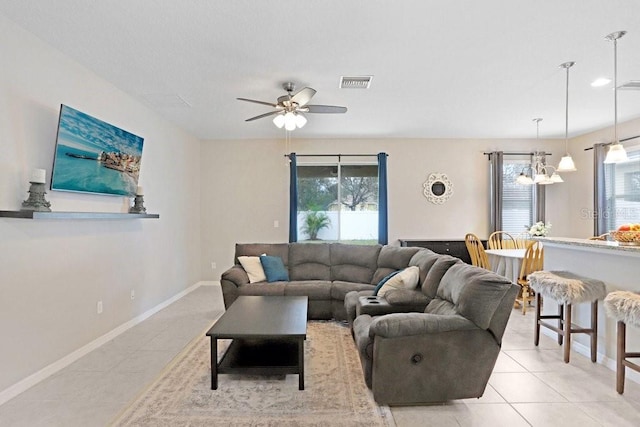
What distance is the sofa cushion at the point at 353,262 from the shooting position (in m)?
4.83

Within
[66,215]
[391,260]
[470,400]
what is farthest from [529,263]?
[66,215]

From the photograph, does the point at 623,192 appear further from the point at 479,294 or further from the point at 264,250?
the point at 264,250

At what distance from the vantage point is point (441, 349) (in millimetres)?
2418

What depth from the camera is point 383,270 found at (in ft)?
15.2

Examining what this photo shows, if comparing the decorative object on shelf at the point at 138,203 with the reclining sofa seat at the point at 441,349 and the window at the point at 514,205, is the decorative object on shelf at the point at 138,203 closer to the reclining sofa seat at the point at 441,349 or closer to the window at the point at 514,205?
the reclining sofa seat at the point at 441,349

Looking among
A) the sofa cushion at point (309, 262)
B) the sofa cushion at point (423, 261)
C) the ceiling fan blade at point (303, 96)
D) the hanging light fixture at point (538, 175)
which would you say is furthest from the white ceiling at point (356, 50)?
the sofa cushion at point (309, 262)

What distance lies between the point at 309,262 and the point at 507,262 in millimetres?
2788

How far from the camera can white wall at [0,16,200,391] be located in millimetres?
2682

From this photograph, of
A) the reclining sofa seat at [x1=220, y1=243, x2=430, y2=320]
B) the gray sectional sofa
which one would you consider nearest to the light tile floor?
the gray sectional sofa

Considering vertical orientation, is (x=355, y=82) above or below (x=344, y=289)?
above

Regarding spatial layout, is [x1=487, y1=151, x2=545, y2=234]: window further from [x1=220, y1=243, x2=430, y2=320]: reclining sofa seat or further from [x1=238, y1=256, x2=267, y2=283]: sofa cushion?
[x1=238, y1=256, x2=267, y2=283]: sofa cushion

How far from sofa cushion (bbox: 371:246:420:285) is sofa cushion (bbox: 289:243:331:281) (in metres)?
0.69

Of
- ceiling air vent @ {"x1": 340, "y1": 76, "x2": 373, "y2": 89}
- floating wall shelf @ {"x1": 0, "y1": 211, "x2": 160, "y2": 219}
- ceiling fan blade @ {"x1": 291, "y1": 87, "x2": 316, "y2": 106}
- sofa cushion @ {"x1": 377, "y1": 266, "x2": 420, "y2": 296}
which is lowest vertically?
sofa cushion @ {"x1": 377, "y1": 266, "x2": 420, "y2": 296}

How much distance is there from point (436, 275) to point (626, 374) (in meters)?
1.63
